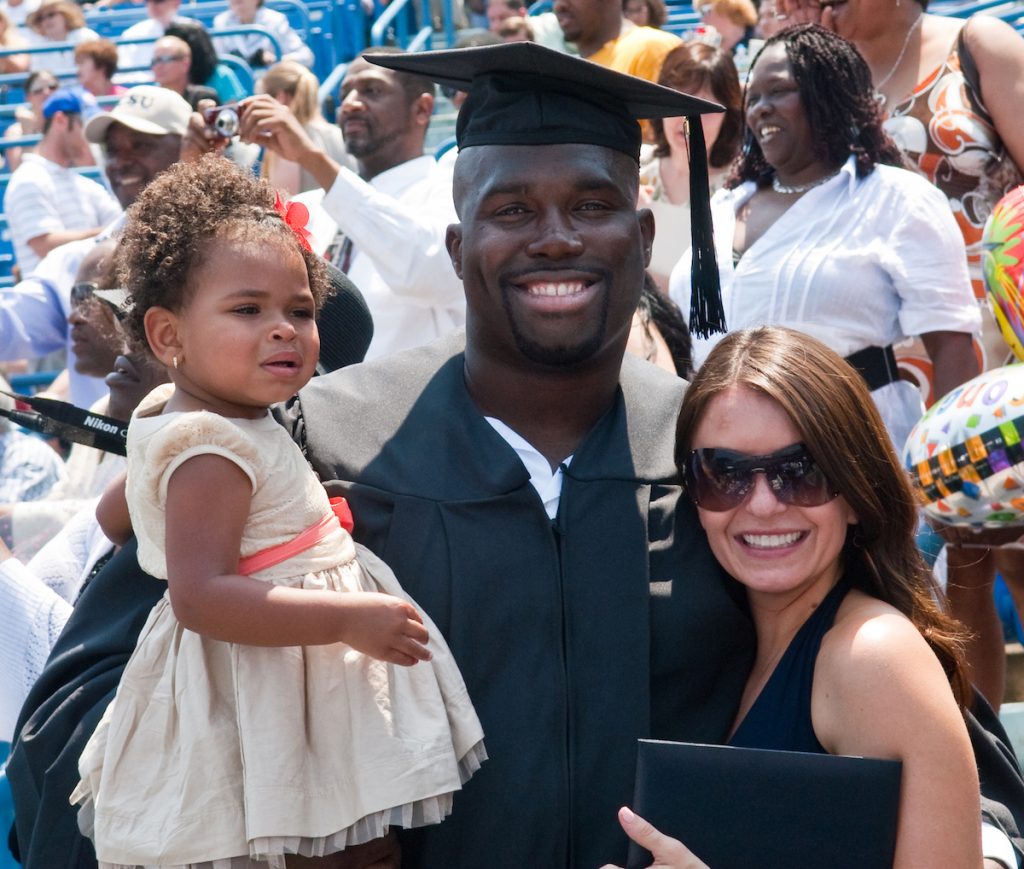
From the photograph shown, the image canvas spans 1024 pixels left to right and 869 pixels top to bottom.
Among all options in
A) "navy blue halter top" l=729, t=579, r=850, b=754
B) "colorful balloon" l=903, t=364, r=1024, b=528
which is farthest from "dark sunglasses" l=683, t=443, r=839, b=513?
"colorful balloon" l=903, t=364, r=1024, b=528

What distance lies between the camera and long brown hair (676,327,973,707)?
7.70 feet

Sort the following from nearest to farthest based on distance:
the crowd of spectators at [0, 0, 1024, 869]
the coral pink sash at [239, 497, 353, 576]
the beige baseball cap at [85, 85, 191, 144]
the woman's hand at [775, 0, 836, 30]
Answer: the coral pink sash at [239, 497, 353, 576] → the crowd of spectators at [0, 0, 1024, 869] → the woman's hand at [775, 0, 836, 30] → the beige baseball cap at [85, 85, 191, 144]

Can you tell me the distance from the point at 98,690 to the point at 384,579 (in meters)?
0.54

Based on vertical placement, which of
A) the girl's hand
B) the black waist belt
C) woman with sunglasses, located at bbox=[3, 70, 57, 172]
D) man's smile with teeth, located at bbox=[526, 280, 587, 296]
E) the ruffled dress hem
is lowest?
the ruffled dress hem

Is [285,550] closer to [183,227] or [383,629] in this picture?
[383,629]

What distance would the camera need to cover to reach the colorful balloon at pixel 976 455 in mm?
3281

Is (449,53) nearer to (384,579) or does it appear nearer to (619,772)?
(384,579)

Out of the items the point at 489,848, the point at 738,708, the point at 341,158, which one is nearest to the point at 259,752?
the point at 489,848

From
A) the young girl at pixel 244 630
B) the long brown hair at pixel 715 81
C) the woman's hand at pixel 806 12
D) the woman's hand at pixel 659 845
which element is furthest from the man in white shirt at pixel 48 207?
the woman's hand at pixel 659 845

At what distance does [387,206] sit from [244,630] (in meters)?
2.76

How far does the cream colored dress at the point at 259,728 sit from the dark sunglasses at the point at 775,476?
1.70 ft

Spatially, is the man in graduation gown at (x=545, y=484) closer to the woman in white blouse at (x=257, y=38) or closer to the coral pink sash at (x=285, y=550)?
the coral pink sash at (x=285, y=550)

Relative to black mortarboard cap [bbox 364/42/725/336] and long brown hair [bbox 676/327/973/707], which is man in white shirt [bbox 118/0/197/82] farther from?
long brown hair [bbox 676/327/973/707]

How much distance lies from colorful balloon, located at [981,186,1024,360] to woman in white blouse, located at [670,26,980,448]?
392 millimetres
